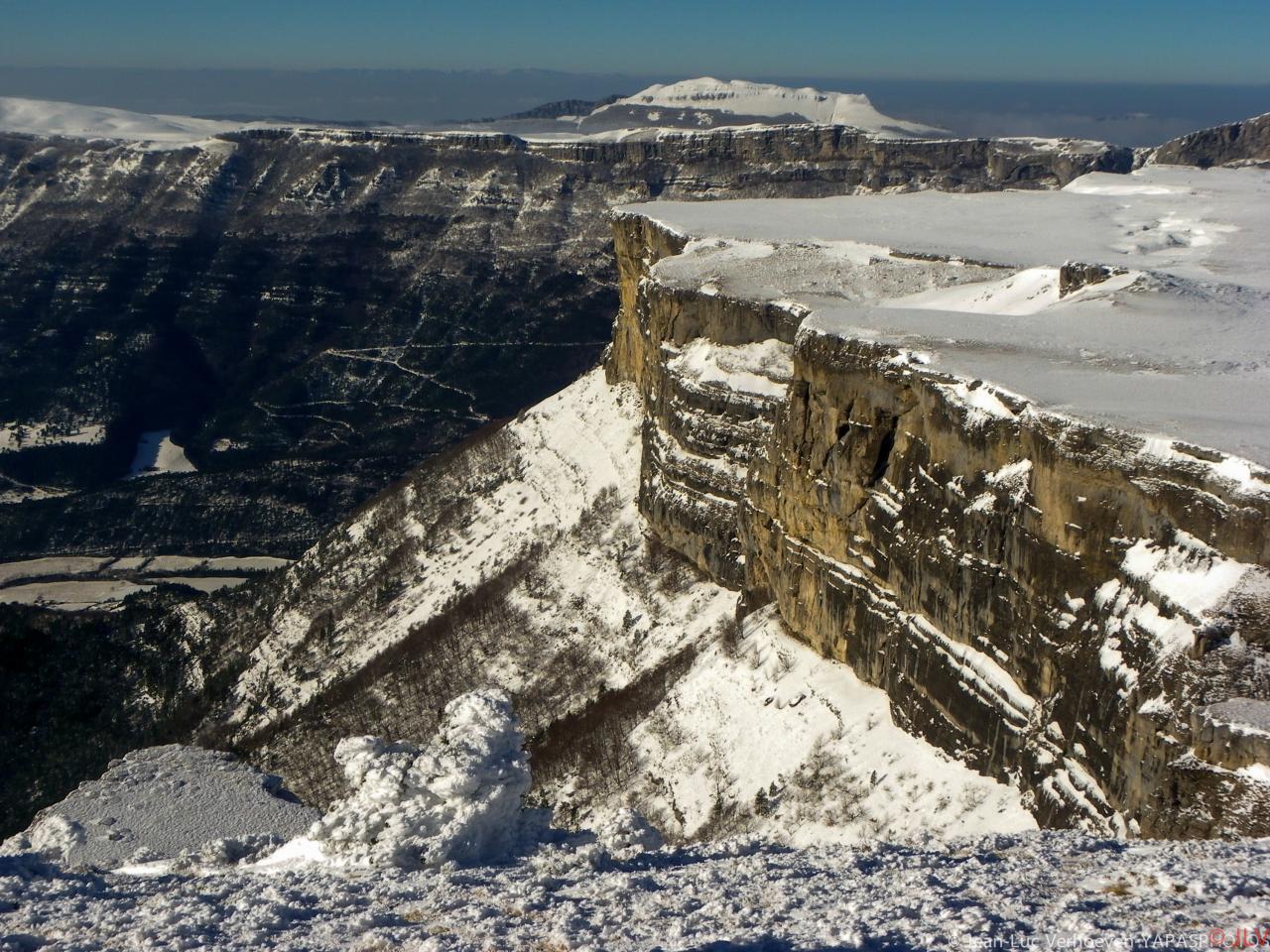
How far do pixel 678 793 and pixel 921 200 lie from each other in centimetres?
6360

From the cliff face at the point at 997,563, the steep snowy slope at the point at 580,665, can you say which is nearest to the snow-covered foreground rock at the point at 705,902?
the cliff face at the point at 997,563

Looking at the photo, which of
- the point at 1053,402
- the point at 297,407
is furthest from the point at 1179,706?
the point at 297,407

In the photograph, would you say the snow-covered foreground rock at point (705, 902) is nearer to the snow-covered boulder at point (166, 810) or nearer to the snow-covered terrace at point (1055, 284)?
the snow-covered terrace at point (1055, 284)

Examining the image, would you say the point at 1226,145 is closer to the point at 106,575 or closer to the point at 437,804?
the point at 106,575

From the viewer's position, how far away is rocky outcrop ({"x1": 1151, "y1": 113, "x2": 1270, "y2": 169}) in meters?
141

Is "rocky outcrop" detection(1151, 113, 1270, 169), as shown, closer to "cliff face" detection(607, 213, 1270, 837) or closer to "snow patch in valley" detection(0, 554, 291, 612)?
"cliff face" detection(607, 213, 1270, 837)

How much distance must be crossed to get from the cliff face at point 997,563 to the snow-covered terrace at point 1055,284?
1519mm

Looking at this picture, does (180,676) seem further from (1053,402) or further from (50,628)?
(1053,402)

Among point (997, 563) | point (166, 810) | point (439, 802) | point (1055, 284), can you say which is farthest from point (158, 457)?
point (439, 802)

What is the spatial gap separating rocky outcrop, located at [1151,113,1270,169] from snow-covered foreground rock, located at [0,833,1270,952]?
13549 cm

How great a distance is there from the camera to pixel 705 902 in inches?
798

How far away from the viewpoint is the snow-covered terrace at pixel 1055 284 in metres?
38.8

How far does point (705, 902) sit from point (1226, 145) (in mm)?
145767

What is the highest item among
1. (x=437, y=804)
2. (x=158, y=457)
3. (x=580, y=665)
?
(x=437, y=804)
